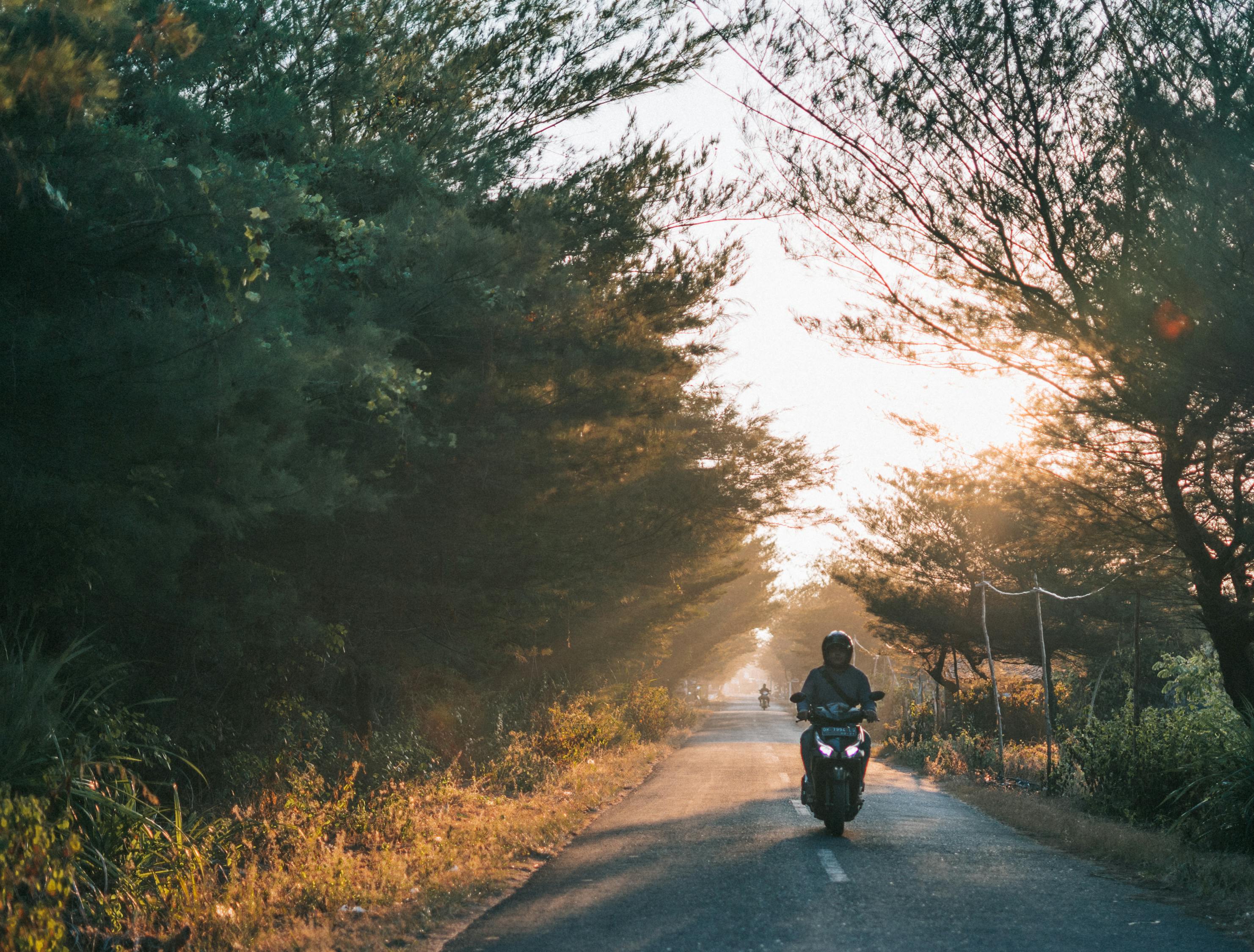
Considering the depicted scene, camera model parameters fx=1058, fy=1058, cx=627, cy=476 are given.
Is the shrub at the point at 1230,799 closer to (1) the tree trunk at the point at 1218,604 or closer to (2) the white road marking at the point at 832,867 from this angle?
(1) the tree trunk at the point at 1218,604

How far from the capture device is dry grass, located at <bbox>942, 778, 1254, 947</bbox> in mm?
7723

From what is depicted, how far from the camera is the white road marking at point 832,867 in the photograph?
8.75 meters

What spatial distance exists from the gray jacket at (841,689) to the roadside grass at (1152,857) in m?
2.50

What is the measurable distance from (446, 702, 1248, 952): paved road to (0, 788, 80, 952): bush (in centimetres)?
242

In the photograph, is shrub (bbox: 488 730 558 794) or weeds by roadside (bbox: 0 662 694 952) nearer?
weeds by roadside (bbox: 0 662 694 952)

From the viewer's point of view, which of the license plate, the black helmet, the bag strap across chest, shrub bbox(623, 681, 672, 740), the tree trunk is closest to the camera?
the license plate

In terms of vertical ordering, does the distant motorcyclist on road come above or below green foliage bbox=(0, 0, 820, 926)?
below

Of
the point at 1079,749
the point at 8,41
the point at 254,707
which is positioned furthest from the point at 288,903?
the point at 1079,749

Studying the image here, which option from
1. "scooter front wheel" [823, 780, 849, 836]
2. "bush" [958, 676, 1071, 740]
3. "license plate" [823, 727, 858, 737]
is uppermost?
"license plate" [823, 727, 858, 737]

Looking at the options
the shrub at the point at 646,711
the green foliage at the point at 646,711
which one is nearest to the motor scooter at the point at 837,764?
the green foliage at the point at 646,711

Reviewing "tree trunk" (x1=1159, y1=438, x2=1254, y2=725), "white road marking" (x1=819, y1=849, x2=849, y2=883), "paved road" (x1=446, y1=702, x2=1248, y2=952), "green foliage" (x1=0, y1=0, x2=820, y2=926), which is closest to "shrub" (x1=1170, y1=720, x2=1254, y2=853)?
"paved road" (x1=446, y1=702, x2=1248, y2=952)

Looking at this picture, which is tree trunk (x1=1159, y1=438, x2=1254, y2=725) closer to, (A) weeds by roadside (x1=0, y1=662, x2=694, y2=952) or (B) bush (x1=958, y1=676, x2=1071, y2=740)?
(A) weeds by roadside (x1=0, y1=662, x2=694, y2=952)

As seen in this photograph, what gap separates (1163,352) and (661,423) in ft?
30.4

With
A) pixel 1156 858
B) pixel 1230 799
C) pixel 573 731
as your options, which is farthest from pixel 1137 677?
pixel 573 731
